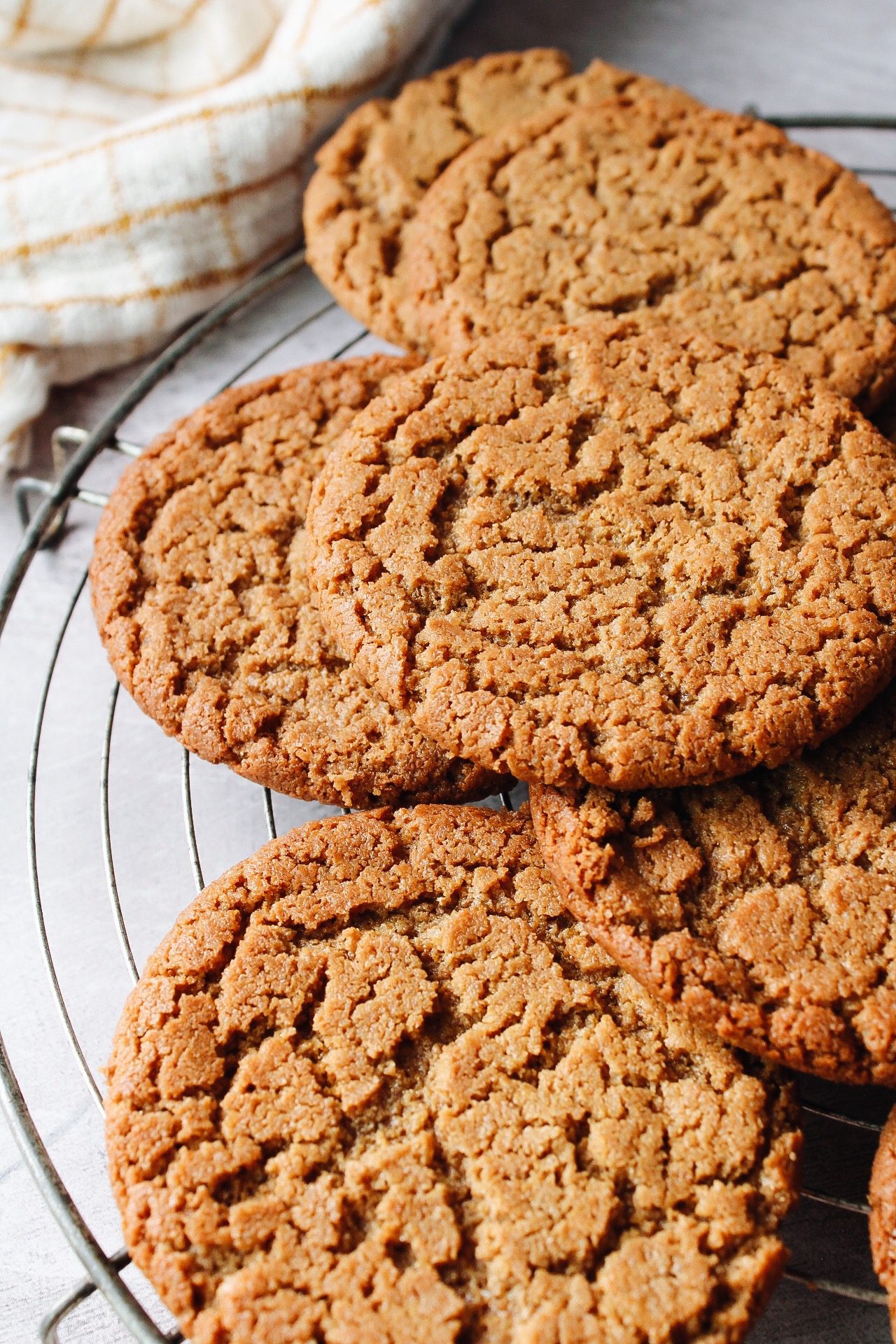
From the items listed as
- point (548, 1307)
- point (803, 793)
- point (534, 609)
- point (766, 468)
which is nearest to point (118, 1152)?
point (548, 1307)

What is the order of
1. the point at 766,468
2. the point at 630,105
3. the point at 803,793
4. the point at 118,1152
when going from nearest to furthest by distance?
the point at 118,1152 < the point at 803,793 < the point at 766,468 < the point at 630,105

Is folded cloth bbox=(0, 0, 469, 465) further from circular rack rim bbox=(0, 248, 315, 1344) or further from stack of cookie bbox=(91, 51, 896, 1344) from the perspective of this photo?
stack of cookie bbox=(91, 51, 896, 1344)

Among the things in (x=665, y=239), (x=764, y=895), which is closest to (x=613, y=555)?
(x=764, y=895)

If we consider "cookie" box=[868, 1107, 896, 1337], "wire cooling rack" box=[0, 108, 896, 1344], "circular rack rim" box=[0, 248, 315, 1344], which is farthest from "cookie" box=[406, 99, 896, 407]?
"cookie" box=[868, 1107, 896, 1337]

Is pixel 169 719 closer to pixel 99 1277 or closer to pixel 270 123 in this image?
pixel 99 1277

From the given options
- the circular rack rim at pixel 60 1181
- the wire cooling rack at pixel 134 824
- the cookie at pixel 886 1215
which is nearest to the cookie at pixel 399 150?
the wire cooling rack at pixel 134 824

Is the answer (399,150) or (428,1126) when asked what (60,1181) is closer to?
(428,1126)
